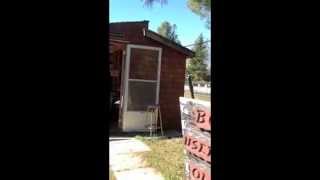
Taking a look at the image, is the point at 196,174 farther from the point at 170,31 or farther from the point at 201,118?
the point at 170,31

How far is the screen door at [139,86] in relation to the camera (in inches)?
269

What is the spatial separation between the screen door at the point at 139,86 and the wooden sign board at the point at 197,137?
387 cm

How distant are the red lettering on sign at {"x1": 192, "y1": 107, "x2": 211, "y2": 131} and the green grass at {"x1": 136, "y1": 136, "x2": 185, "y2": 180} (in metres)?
1.43

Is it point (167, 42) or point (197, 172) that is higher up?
point (167, 42)

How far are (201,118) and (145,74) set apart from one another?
442cm

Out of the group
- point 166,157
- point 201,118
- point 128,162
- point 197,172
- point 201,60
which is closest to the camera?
point 201,118

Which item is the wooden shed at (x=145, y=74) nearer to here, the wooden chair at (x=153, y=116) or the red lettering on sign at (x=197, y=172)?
the wooden chair at (x=153, y=116)

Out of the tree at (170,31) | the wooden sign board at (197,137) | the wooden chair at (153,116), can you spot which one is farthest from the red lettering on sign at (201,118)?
the tree at (170,31)

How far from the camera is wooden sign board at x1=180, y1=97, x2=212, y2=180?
261 centimetres

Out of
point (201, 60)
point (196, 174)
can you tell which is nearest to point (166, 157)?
point (201, 60)

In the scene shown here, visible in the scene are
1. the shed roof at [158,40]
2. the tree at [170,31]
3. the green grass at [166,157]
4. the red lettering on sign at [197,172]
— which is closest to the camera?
the red lettering on sign at [197,172]

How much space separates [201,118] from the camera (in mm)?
2674
